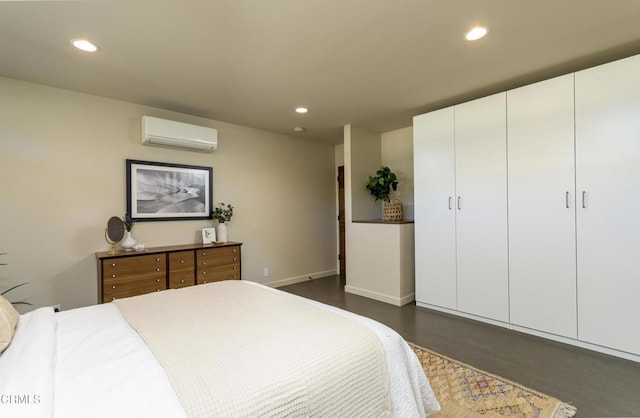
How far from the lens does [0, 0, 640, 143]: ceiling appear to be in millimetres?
1838

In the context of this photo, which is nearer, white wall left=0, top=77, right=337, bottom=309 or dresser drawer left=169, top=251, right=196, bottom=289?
white wall left=0, top=77, right=337, bottom=309

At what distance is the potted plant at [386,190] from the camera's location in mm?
4148

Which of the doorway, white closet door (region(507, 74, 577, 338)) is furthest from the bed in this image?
the doorway

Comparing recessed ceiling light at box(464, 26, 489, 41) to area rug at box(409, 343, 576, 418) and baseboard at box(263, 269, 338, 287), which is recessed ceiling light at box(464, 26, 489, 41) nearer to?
area rug at box(409, 343, 576, 418)

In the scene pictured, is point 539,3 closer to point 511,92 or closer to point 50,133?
point 511,92

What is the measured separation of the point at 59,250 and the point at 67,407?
283cm

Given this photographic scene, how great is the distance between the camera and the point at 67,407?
0.82 m

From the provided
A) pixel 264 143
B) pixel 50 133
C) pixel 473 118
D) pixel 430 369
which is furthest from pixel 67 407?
pixel 264 143

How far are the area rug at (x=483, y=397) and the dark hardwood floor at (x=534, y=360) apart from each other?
115 millimetres

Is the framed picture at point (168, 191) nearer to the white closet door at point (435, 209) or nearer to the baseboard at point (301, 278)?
the baseboard at point (301, 278)

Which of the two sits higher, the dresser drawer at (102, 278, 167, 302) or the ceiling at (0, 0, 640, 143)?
the ceiling at (0, 0, 640, 143)

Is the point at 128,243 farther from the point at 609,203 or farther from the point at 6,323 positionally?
the point at 609,203

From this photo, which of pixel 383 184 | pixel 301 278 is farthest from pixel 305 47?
pixel 301 278

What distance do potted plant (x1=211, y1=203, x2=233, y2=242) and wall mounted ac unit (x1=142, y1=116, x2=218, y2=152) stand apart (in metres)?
0.78
